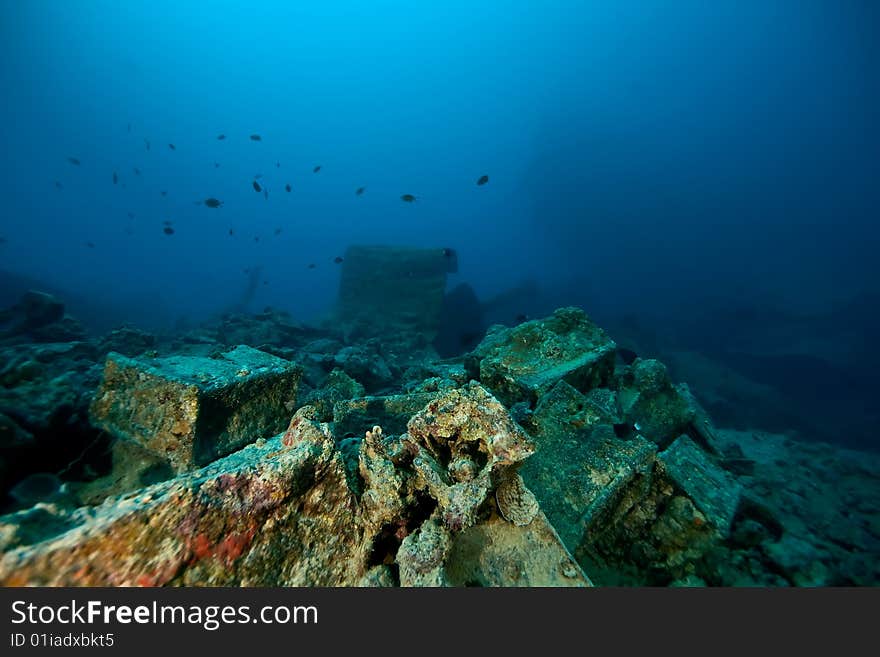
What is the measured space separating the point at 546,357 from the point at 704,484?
7.18 ft

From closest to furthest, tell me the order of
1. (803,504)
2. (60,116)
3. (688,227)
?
(803,504) → (688,227) → (60,116)

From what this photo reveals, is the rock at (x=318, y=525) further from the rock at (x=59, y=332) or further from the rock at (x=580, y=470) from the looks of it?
the rock at (x=59, y=332)

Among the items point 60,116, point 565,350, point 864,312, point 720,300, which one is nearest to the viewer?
point 565,350

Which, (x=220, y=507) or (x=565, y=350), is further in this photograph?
(x=565, y=350)

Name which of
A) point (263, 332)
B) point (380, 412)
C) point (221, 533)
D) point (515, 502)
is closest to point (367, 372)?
point (380, 412)

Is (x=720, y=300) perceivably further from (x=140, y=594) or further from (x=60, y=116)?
(x=60, y=116)

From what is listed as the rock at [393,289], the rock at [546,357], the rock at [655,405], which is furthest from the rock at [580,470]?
the rock at [393,289]

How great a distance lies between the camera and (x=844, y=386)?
18453mm

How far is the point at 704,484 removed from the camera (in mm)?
3154

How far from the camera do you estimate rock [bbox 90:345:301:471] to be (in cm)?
257

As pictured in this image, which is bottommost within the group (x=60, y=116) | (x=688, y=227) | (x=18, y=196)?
(x=18, y=196)

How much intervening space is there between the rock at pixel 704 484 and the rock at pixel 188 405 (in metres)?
3.51

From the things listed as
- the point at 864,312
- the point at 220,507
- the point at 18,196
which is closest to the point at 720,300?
the point at 864,312

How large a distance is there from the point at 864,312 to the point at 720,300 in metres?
9.29
